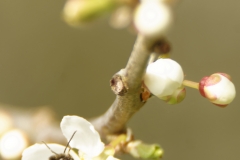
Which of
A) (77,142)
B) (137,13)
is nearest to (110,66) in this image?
(77,142)

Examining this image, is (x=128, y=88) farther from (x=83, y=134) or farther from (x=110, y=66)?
(x=110, y=66)

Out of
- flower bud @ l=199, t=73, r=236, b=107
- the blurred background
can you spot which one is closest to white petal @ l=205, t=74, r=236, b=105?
flower bud @ l=199, t=73, r=236, b=107

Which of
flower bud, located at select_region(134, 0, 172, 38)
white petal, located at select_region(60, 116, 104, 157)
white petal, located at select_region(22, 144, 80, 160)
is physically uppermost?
flower bud, located at select_region(134, 0, 172, 38)

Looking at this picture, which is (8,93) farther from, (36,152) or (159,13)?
(159,13)

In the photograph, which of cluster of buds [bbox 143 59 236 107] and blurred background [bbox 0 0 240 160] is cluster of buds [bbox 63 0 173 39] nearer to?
cluster of buds [bbox 143 59 236 107]

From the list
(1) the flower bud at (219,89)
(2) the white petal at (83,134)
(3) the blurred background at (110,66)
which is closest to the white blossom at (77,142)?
(2) the white petal at (83,134)

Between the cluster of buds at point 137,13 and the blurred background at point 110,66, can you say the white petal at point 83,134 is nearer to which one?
the cluster of buds at point 137,13

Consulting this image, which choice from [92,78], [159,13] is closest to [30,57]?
[92,78]
